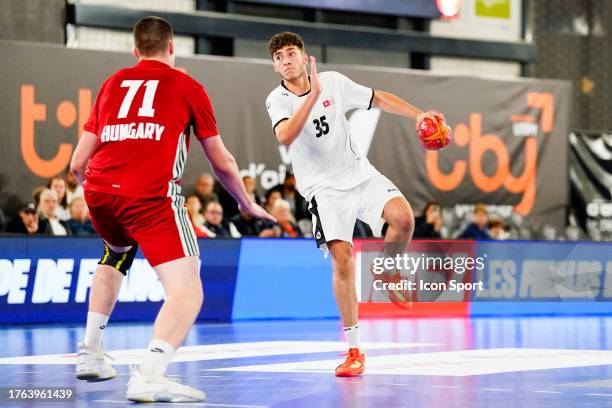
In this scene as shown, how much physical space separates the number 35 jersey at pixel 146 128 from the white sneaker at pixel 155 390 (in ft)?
3.21

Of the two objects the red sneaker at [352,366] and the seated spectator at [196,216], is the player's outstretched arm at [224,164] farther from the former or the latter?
the seated spectator at [196,216]

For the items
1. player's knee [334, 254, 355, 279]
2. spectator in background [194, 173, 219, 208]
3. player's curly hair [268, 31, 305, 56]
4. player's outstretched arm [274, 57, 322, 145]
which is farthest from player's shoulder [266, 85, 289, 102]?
spectator in background [194, 173, 219, 208]

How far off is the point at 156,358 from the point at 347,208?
252 centimetres

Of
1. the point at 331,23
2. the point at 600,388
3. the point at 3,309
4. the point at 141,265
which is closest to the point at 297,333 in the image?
the point at 141,265

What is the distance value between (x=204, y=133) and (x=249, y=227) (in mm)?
8866

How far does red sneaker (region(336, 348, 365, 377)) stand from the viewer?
7137mm

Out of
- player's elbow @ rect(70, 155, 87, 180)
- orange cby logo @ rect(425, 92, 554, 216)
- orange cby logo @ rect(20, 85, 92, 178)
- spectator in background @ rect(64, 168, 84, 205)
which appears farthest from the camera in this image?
orange cby logo @ rect(425, 92, 554, 216)

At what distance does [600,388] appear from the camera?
6441mm

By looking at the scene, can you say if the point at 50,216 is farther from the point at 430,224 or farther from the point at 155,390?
the point at 155,390

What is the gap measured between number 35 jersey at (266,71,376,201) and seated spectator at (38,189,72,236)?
19.3ft

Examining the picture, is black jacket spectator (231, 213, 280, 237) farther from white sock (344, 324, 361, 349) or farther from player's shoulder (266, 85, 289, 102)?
white sock (344, 324, 361, 349)

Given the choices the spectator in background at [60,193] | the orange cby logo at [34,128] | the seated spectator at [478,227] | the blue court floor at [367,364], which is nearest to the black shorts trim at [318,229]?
the blue court floor at [367,364]

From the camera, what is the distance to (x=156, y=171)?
585cm

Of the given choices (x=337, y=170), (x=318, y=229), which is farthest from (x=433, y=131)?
(x=318, y=229)
